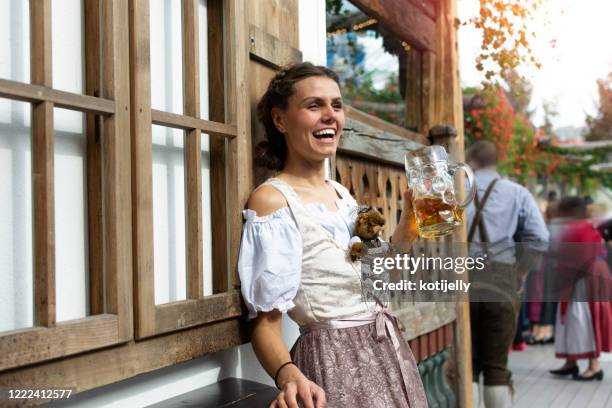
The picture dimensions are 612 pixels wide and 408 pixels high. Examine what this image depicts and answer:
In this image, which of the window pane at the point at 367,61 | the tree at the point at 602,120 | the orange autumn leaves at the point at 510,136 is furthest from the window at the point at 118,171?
the tree at the point at 602,120

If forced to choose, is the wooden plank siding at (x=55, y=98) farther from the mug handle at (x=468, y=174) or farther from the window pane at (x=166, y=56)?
the mug handle at (x=468, y=174)

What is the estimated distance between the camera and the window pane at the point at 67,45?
47.9 inches

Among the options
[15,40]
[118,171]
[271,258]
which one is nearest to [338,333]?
[271,258]

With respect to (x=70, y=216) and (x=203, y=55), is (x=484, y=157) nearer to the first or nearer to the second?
(x=203, y=55)

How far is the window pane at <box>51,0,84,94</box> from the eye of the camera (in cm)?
122

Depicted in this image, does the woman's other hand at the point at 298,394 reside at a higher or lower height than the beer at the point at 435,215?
lower

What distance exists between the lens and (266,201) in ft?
5.14

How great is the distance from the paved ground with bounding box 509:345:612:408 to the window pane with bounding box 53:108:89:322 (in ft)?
13.6

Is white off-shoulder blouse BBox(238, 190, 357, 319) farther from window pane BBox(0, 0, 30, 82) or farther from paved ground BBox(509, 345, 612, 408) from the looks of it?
paved ground BBox(509, 345, 612, 408)

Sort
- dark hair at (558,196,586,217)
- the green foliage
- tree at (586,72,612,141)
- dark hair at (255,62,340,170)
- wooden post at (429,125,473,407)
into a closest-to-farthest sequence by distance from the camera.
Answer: dark hair at (255,62,340,170) < wooden post at (429,125,473,407) < dark hair at (558,196,586,217) < the green foliage < tree at (586,72,612,141)

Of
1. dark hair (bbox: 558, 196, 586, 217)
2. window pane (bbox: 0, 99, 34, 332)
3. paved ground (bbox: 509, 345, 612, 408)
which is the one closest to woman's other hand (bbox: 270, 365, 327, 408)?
window pane (bbox: 0, 99, 34, 332)

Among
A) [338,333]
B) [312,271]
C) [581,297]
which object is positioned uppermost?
[312,271]

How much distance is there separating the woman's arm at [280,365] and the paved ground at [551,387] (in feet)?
12.2

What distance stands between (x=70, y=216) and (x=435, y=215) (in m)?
0.82
